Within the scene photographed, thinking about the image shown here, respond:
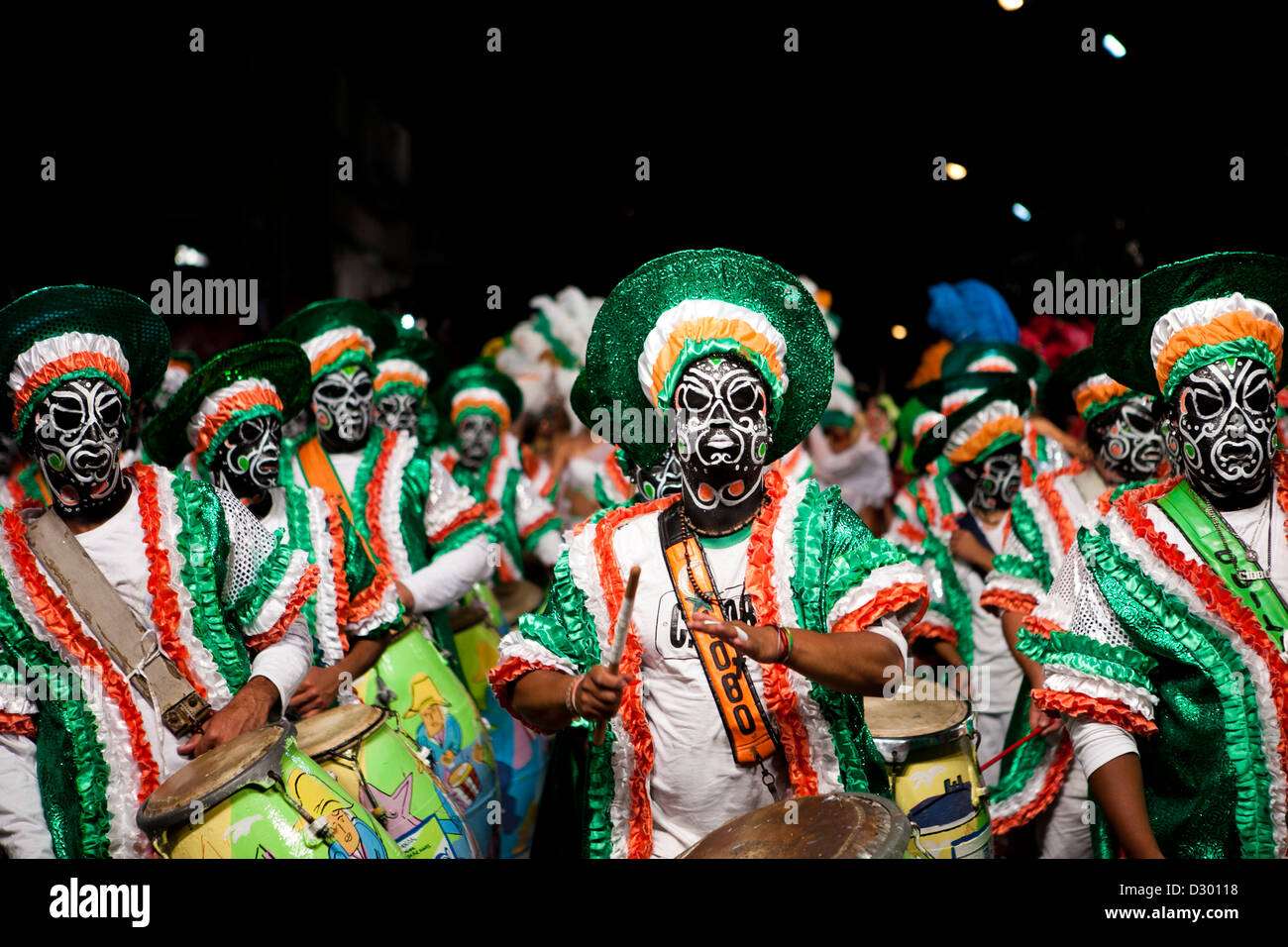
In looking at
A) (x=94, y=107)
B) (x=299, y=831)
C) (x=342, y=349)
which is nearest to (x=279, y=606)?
(x=299, y=831)

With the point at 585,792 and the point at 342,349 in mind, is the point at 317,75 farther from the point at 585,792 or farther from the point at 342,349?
the point at 585,792

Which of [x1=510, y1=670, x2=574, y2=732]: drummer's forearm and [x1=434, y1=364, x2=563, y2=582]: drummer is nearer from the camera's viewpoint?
[x1=510, y1=670, x2=574, y2=732]: drummer's forearm

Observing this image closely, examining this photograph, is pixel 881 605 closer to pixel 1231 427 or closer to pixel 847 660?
pixel 847 660

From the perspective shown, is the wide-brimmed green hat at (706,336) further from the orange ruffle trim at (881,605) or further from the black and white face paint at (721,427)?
the orange ruffle trim at (881,605)

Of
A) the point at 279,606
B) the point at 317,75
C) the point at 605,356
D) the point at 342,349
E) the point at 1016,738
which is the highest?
the point at 317,75

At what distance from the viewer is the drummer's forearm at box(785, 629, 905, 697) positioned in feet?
8.63

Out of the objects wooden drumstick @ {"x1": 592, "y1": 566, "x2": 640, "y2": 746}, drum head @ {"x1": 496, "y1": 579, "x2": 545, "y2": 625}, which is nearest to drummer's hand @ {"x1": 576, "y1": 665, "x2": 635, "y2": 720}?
wooden drumstick @ {"x1": 592, "y1": 566, "x2": 640, "y2": 746}

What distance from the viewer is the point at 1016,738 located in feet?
15.7

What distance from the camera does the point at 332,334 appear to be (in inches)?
233

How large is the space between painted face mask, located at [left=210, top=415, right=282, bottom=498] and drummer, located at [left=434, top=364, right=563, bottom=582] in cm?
353

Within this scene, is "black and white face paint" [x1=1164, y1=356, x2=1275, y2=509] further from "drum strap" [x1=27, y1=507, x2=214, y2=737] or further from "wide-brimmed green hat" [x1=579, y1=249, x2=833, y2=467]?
"drum strap" [x1=27, y1=507, x2=214, y2=737]

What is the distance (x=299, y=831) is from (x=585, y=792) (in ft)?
2.21
